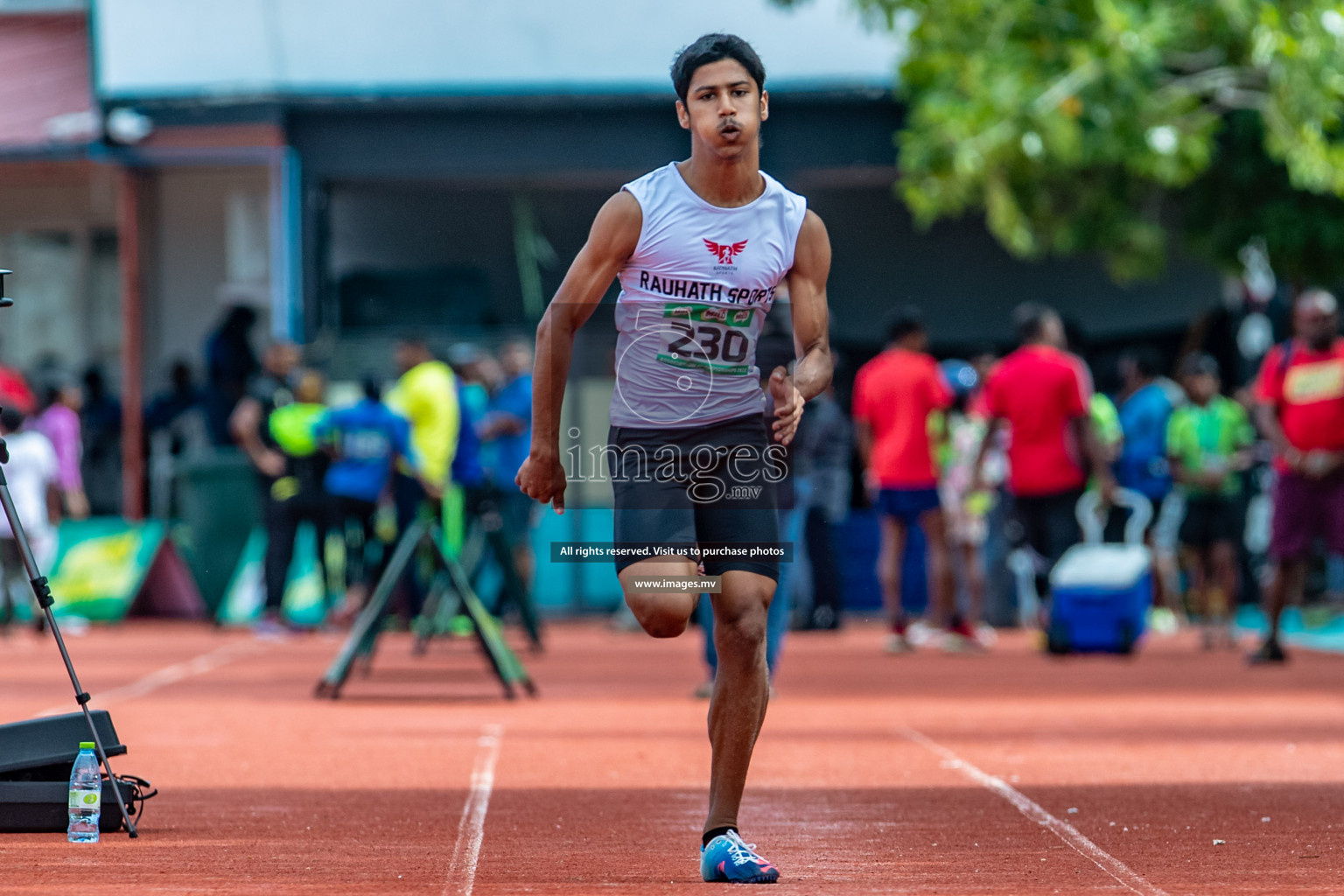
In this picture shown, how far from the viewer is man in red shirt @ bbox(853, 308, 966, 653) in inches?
561

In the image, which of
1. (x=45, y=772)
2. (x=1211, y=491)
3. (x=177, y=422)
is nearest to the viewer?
(x=45, y=772)

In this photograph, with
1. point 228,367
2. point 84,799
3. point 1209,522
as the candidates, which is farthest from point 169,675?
point 228,367

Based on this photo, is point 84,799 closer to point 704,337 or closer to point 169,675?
point 704,337

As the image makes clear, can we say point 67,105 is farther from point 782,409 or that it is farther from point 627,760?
point 782,409

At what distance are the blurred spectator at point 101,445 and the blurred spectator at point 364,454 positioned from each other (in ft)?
23.6

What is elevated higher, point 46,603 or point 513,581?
point 46,603

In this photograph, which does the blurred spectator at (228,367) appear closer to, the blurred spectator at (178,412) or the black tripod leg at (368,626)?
the blurred spectator at (178,412)

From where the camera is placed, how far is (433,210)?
22.5 meters

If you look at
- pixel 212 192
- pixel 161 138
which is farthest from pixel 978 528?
pixel 212 192

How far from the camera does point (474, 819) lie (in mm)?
6504

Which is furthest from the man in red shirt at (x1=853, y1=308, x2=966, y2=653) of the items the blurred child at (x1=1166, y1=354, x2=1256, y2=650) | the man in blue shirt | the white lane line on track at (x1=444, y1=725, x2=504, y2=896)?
the white lane line on track at (x1=444, y1=725, x2=504, y2=896)

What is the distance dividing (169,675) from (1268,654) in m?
7.12

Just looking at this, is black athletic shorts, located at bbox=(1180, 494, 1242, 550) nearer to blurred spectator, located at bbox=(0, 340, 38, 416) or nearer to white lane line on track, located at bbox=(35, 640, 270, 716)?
white lane line on track, located at bbox=(35, 640, 270, 716)

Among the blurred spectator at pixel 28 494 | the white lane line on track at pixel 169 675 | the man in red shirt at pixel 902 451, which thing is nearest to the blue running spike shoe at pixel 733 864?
the white lane line on track at pixel 169 675
